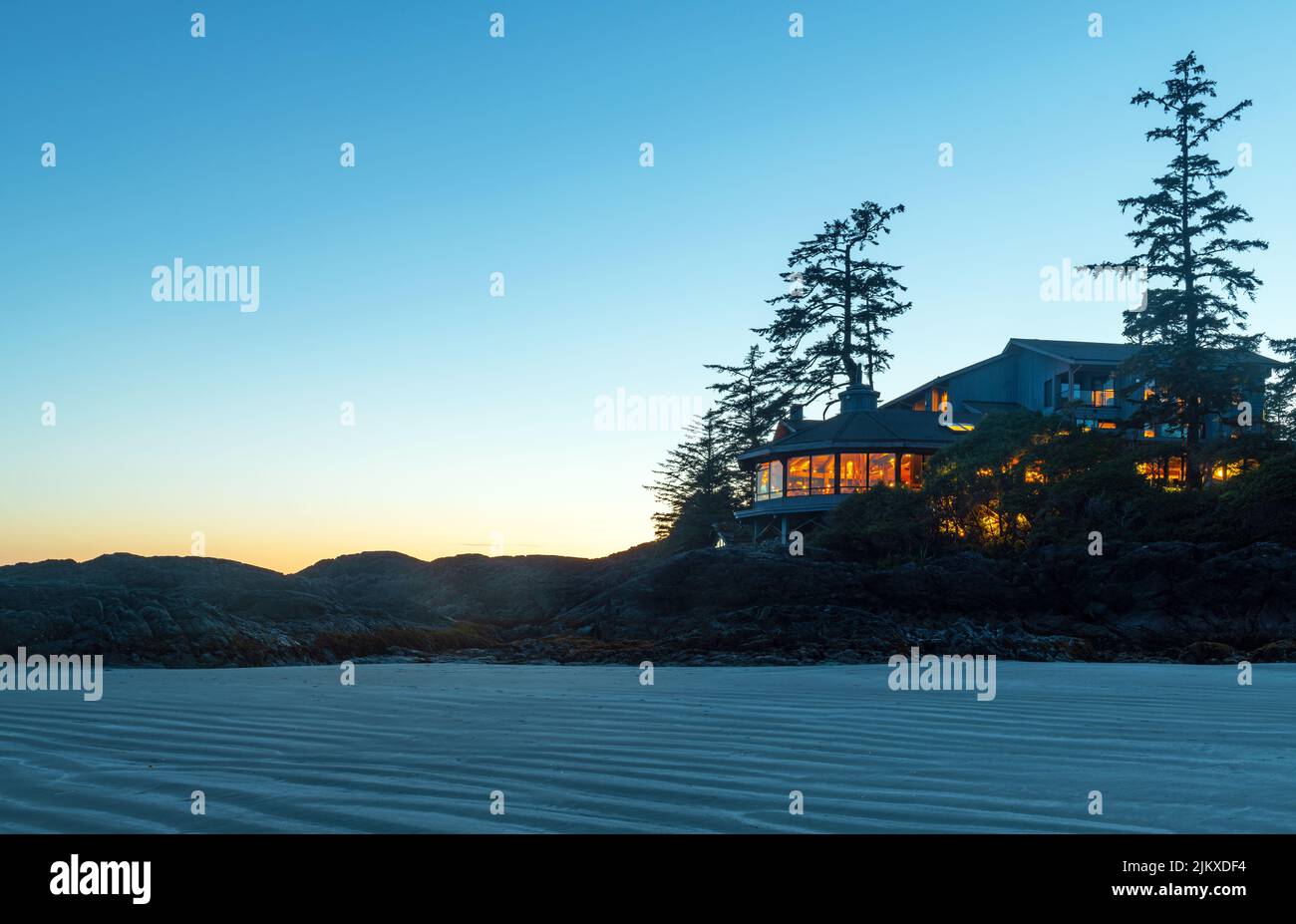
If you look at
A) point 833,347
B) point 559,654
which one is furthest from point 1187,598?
point 833,347

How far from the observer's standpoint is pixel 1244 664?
34.4 ft

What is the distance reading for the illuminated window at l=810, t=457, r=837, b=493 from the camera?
36.7 m

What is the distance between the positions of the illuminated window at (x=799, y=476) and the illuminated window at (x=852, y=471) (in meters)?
1.49

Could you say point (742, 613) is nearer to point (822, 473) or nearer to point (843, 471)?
point (843, 471)

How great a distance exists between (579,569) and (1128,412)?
22.9 m

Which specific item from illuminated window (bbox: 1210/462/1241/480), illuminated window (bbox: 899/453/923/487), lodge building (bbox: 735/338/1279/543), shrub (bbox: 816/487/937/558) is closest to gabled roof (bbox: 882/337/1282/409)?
lodge building (bbox: 735/338/1279/543)

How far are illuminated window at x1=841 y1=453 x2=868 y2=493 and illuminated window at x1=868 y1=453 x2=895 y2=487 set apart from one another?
0.20 metres

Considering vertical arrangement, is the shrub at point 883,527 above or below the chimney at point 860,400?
below

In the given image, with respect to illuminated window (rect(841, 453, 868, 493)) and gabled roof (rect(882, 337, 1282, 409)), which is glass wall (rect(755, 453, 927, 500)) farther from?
gabled roof (rect(882, 337, 1282, 409))

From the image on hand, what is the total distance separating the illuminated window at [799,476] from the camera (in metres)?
37.4

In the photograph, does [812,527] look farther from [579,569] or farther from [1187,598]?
[1187,598]

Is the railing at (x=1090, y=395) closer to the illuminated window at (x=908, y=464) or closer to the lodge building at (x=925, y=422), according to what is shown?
the lodge building at (x=925, y=422)

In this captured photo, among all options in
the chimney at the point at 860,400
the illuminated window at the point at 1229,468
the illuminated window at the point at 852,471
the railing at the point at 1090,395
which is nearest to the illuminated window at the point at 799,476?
the illuminated window at the point at 852,471
